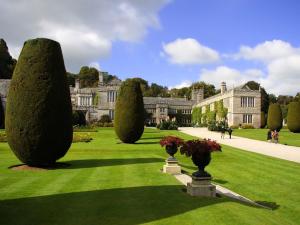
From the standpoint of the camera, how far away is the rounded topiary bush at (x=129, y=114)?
1086 inches

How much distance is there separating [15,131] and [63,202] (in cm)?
617

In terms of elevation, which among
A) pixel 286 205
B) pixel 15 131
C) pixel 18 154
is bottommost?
pixel 286 205

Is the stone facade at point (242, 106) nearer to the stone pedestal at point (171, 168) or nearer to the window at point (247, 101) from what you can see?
the window at point (247, 101)

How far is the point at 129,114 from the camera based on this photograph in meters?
27.6

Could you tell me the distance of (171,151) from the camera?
13.7 metres

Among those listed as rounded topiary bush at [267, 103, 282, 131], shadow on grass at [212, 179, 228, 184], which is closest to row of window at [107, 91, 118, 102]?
rounded topiary bush at [267, 103, 282, 131]

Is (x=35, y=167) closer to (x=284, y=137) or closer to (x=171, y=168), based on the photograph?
(x=171, y=168)

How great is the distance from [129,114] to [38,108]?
14.0 m

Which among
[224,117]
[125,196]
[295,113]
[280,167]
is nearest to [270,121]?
[295,113]

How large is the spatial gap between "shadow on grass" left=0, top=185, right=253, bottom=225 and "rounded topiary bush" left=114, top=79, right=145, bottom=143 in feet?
57.5

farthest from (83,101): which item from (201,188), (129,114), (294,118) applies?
(201,188)

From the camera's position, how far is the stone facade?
6456 cm

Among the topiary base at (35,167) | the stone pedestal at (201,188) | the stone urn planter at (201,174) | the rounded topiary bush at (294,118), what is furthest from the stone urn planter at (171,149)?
the rounded topiary bush at (294,118)

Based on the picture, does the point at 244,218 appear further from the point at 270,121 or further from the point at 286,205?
the point at 270,121
